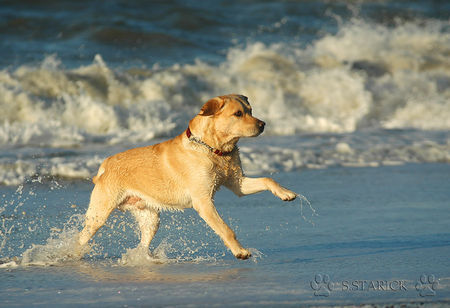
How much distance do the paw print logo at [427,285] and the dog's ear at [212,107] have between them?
188 cm

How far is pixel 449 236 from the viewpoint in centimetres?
572

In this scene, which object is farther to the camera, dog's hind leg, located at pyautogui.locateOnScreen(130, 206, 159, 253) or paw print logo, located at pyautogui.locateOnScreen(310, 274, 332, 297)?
dog's hind leg, located at pyautogui.locateOnScreen(130, 206, 159, 253)

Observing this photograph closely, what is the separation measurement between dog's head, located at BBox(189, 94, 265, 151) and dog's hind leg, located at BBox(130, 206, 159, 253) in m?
0.91

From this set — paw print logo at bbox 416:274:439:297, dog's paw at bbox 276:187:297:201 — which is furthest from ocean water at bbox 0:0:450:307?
dog's paw at bbox 276:187:297:201

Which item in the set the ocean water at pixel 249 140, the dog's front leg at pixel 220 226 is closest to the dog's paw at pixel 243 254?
the dog's front leg at pixel 220 226

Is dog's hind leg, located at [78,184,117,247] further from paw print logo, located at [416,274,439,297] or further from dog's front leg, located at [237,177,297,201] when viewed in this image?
paw print logo, located at [416,274,439,297]

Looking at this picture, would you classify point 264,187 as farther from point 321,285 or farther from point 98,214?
point 98,214

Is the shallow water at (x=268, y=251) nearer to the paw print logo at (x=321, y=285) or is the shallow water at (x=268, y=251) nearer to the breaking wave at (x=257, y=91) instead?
the paw print logo at (x=321, y=285)

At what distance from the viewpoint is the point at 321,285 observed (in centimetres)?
441

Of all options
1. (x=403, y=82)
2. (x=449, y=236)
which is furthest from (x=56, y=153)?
(x=403, y=82)

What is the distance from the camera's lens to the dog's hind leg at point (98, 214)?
5.62 metres

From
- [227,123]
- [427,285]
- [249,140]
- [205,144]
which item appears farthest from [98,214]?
[249,140]

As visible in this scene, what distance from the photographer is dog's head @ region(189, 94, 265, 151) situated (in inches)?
204

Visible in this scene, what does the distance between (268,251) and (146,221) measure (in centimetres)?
107
